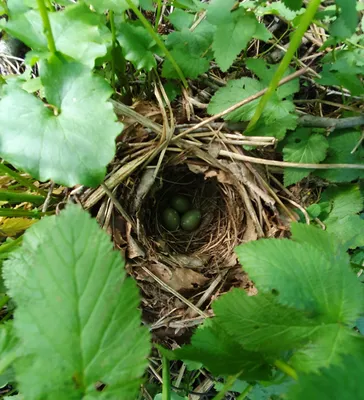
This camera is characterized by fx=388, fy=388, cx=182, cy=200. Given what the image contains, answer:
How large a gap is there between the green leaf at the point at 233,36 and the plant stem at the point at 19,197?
619 millimetres

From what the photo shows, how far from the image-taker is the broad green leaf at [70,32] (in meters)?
0.87

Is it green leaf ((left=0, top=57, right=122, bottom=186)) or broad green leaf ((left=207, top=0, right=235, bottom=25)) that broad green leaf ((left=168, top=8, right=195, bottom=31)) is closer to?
broad green leaf ((left=207, top=0, right=235, bottom=25))

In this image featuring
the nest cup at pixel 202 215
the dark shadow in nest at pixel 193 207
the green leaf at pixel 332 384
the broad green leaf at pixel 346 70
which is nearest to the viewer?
the green leaf at pixel 332 384

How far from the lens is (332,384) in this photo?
46 centimetres

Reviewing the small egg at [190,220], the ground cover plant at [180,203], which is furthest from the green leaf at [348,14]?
the small egg at [190,220]

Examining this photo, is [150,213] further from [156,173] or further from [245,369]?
[245,369]

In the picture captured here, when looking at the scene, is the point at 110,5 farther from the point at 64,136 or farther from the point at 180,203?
the point at 180,203

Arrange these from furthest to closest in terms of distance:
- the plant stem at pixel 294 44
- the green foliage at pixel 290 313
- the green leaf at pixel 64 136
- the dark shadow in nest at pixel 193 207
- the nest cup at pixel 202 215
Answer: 1. the dark shadow in nest at pixel 193 207
2. the nest cup at pixel 202 215
3. the green leaf at pixel 64 136
4. the plant stem at pixel 294 44
5. the green foliage at pixel 290 313

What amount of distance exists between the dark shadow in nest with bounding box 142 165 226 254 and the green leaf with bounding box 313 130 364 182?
0.39 m

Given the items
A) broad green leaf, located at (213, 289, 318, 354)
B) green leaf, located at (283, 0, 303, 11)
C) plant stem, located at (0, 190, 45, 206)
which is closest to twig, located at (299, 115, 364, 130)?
green leaf, located at (283, 0, 303, 11)

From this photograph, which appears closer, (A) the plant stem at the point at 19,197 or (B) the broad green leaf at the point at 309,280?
(B) the broad green leaf at the point at 309,280

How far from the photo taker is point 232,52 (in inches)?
38.9

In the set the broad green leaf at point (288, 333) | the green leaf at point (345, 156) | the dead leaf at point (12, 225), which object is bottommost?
the green leaf at point (345, 156)

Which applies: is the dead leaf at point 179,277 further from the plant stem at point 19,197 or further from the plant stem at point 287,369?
the plant stem at point 287,369
